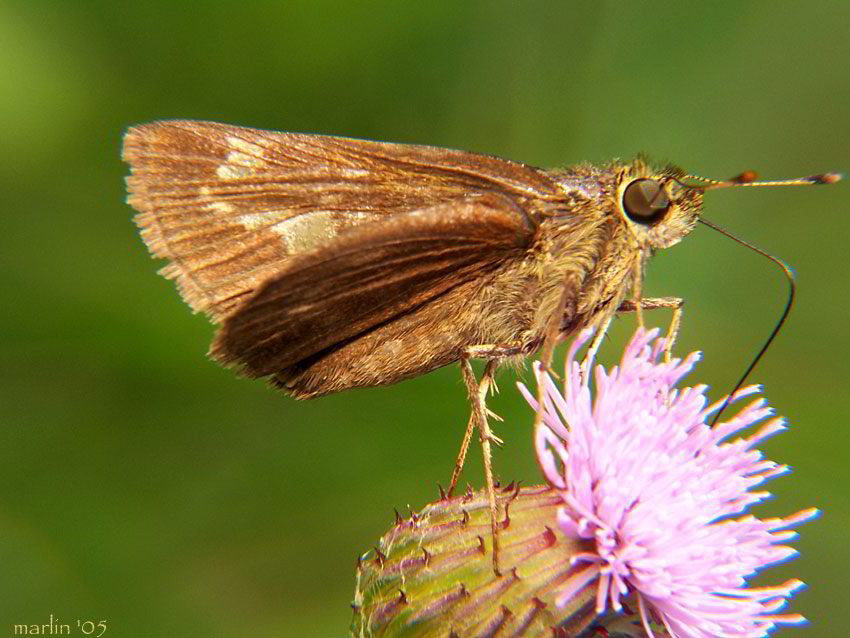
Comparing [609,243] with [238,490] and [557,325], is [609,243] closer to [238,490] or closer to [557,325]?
[557,325]

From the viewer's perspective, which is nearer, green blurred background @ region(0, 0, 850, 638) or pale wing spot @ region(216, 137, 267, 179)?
pale wing spot @ region(216, 137, 267, 179)

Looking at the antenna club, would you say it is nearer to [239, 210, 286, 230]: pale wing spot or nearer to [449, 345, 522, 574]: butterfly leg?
[449, 345, 522, 574]: butterfly leg

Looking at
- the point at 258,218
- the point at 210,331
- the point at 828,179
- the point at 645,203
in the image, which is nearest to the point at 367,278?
the point at 258,218

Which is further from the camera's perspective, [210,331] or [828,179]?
[210,331]

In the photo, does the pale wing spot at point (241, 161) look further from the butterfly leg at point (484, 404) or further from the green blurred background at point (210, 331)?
the green blurred background at point (210, 331)

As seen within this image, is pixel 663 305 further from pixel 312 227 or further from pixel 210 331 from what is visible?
pixel 210 331

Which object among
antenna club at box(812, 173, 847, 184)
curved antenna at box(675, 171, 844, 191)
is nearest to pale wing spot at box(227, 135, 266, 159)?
curved antenna at box(675, 171, 844, 191)
